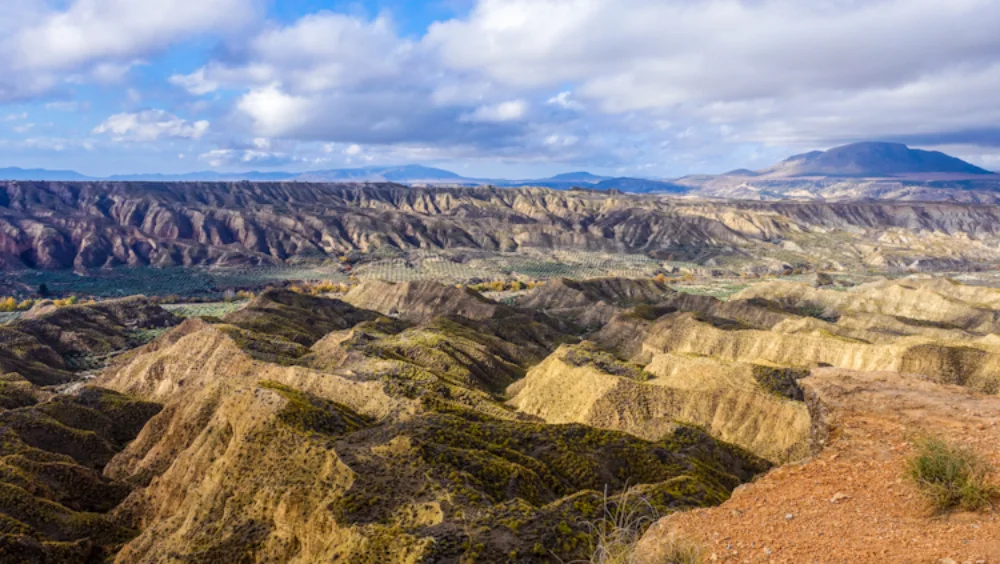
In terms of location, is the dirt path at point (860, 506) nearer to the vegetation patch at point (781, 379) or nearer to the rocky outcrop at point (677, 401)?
the rocky outcrop at point (677, 401)

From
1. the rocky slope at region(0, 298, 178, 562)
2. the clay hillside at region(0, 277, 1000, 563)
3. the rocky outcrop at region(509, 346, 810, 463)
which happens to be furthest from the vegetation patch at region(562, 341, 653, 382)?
the rocky slope at region(0, 298, 178, 562)

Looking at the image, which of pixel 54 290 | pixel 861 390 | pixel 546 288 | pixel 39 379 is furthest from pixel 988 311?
pixel 54 290

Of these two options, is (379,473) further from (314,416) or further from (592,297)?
(592,297)

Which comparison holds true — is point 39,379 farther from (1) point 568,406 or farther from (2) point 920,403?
(2) point 920,403

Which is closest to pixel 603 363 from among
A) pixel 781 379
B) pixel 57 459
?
pixel 781 379

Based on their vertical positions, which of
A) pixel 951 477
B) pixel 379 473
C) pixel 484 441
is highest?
pixel 951 477

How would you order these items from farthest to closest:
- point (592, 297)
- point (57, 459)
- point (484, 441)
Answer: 1. point (592, 297)
2. point (57, 459)
3. point (484, 441)
